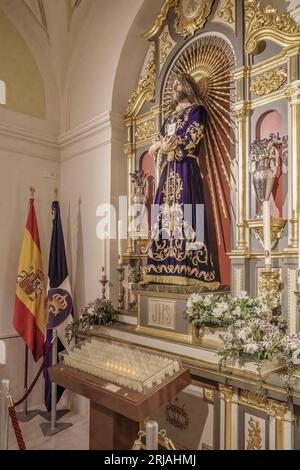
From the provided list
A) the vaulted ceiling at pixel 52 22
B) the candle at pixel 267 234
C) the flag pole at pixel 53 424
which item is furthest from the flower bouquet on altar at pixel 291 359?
the vaulted ceiling at pixel 52 22

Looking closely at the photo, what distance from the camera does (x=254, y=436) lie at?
2791 mm

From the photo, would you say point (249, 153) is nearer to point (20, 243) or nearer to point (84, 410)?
point (20, 243)

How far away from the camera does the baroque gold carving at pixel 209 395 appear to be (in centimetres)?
316

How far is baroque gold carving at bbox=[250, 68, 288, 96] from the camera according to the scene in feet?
11.3

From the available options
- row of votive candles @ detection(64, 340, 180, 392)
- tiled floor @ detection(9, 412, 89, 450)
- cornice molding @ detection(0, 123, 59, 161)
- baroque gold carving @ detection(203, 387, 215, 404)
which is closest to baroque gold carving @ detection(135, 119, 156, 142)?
cornice molding @ detection(0, 123, 59, 161)

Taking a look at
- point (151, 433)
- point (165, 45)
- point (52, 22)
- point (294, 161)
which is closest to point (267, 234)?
point (294, 161)

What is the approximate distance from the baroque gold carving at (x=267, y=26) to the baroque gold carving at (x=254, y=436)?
317cm

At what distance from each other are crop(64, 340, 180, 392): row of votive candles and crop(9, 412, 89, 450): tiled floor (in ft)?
4.78

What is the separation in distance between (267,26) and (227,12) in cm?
68

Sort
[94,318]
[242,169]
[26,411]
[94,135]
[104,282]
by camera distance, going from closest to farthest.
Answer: [242,169] < [94,318] < [104,282] < [26,411] < [94,135]

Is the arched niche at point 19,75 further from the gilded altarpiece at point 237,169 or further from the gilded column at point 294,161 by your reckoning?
the gilded column at point 294,161

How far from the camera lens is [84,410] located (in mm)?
5184

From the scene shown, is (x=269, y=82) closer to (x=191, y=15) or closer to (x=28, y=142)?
(x=191, y=15)
